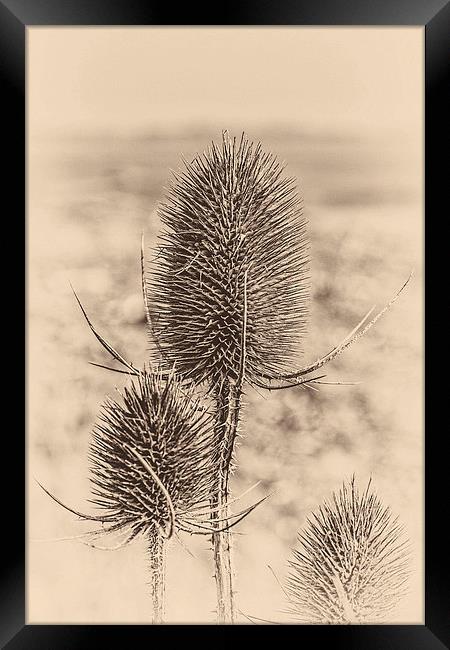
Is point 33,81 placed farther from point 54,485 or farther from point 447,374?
point 447,374

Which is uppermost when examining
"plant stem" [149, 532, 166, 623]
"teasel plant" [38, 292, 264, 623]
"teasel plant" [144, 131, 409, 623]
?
"teasel plant" [144, 131, 409, 623]

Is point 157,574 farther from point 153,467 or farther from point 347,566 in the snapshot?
point 347,566

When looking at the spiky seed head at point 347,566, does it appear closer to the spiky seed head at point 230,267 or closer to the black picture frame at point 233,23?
the black picture frame at point 233,23

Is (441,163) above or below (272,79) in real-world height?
below

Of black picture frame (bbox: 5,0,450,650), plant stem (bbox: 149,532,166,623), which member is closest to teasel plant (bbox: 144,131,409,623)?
plant stem (bbox: 149,532,166,623)

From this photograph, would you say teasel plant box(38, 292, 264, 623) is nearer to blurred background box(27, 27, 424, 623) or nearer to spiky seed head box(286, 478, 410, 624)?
blurred background box(27, 27, 424, 623)

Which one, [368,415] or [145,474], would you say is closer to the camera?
[145,474]

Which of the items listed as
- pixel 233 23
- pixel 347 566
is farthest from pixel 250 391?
pixel 233 23

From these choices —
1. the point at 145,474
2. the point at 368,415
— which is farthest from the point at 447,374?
the point at 145,474
